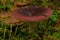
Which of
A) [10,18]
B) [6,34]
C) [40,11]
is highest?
[40,11]

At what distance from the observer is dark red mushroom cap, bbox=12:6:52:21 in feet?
4.82

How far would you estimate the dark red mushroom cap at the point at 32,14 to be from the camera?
4.82ft

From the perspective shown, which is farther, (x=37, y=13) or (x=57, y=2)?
(x=57, y=2)

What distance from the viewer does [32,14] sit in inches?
62.7

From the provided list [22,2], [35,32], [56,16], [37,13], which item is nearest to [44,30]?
[35,32]

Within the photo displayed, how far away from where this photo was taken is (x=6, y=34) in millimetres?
1867

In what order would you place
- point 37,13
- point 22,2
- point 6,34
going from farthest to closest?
point 22,2 < point 6,34 < point 37,13

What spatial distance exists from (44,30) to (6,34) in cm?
43

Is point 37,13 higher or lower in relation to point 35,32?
higher

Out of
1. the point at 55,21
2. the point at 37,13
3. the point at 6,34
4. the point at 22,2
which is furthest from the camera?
the point at 22,2

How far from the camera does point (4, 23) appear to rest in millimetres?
1934

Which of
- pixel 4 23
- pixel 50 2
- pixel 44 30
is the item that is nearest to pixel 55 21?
pixel 44 30

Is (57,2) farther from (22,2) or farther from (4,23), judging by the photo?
(4,23)

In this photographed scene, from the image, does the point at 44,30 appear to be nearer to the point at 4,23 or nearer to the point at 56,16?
the point at 56,16
